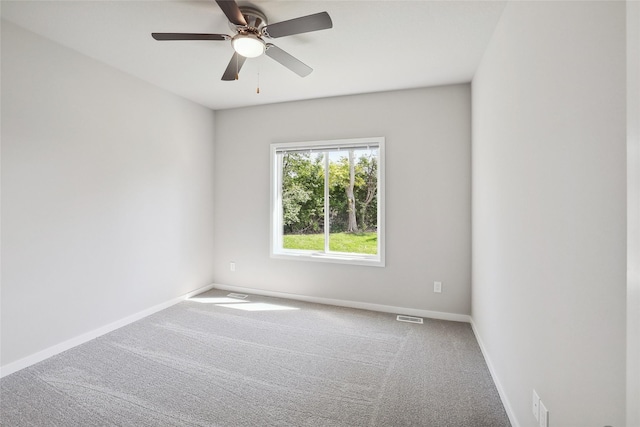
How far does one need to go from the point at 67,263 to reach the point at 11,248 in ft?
1.36

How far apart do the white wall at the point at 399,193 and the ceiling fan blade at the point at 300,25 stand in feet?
5.96

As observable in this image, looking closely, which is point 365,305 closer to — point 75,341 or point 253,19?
point 75,341

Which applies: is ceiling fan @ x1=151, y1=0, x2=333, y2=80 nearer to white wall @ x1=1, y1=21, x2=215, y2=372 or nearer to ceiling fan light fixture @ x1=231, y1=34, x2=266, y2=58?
ceiling fan light fixture @ x1=231, y1=34, x2=266, y2=58

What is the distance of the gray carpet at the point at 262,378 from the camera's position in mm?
1776

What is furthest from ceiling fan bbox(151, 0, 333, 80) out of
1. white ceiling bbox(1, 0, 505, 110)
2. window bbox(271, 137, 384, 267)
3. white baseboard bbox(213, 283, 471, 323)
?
white baseboard bbox(213, 283, 471, 323)

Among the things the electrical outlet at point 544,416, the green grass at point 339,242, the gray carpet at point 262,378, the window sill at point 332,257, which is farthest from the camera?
the green grass at point 339,242

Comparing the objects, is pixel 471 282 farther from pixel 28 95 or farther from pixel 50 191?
pixel 28 95

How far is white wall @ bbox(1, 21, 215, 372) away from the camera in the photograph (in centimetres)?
221

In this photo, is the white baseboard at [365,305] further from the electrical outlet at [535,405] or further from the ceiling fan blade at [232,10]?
the ceiling fan blade at [232,10]

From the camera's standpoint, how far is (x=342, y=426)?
5.58 ft

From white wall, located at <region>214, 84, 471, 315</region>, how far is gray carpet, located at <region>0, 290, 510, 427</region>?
1.74ft

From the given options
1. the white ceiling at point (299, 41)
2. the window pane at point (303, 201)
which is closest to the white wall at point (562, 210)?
the white ceiling at point (299, 41)

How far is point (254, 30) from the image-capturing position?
1966 millimetres

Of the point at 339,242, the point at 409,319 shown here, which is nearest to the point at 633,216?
the point at 409,319
